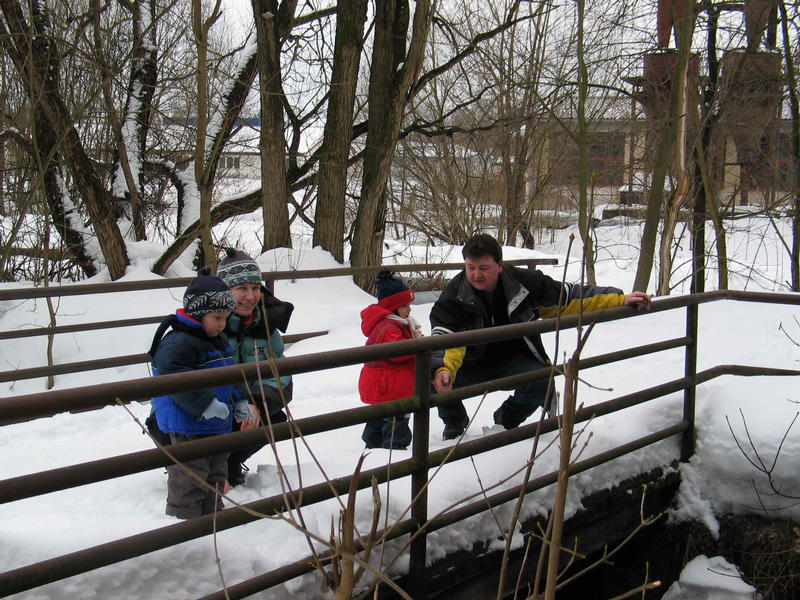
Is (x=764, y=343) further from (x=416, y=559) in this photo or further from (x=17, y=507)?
(x=17, y=507)

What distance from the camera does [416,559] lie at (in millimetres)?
2742

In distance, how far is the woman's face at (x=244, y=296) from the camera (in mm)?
3463

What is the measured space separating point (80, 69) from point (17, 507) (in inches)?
295

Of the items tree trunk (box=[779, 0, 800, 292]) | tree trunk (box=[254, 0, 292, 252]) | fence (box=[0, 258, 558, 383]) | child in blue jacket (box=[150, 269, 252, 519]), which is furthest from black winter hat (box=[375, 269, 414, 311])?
tree trunk (box=[779, 0, 800, 292])

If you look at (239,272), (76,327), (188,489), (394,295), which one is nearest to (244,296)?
(239,272)

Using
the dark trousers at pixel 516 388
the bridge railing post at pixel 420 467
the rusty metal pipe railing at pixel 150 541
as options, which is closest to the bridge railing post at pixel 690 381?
the dark trousers at pixel 516 388

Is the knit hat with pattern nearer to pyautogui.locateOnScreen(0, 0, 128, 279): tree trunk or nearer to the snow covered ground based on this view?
the snow covered ground

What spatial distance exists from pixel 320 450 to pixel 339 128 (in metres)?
6.48

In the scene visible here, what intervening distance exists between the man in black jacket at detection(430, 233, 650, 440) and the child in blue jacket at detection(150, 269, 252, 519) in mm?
1072

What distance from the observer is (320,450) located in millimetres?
4129

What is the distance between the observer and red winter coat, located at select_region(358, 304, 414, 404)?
3816mm

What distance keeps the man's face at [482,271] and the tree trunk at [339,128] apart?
20.3ft

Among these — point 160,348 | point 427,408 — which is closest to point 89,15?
point 160,348

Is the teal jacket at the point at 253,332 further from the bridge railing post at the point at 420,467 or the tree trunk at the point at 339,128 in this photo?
the tree trunk at the point at 339,128
